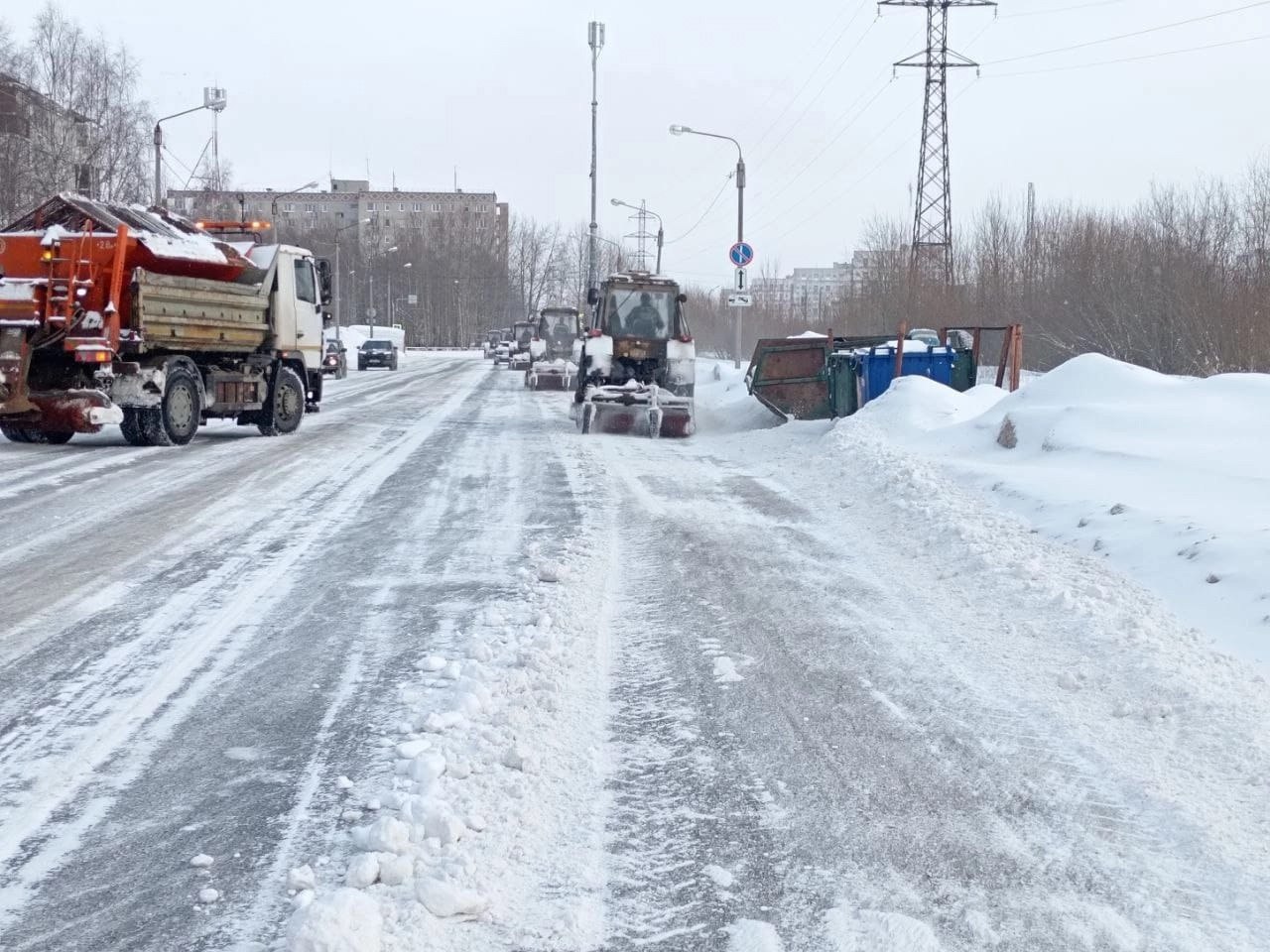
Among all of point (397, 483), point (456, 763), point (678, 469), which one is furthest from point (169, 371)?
point (456, 763)

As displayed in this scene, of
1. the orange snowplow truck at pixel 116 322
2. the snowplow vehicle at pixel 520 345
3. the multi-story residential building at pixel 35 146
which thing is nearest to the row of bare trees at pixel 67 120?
the multi-story residential building at pixel 35 146

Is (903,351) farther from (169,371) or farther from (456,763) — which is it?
(456,763)

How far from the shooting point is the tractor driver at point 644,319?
73.2 feet

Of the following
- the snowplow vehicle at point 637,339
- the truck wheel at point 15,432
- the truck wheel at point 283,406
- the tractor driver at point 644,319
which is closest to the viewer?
the truck wheel at point 15,432

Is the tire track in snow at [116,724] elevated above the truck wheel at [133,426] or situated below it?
below

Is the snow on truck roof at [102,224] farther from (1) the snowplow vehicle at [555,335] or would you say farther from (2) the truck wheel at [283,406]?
(1) the snowplow vehicle at [555,335]

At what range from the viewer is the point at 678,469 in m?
14.4

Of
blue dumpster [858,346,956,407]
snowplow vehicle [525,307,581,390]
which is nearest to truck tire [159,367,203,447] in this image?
blue dumpster [858,346,956,407]

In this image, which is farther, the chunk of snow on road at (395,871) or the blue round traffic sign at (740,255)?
the blue round traffic sign at (740,255)

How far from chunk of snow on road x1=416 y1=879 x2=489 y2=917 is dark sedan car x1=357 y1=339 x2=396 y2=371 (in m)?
57.5

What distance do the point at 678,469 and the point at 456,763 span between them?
33.4ft

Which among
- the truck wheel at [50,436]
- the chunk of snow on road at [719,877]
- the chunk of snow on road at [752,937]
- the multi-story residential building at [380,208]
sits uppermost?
the multi-story residential building at [380,208]

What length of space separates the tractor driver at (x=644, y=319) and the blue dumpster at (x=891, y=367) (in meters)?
4.13

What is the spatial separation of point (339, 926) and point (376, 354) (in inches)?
2280
